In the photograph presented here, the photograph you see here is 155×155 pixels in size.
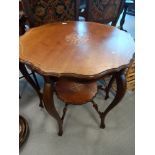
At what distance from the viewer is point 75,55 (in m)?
1.15

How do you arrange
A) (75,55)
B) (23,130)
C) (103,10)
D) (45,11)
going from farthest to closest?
1. (103,10)
2. (45,11)
3. (23,130)
4. (75,55)

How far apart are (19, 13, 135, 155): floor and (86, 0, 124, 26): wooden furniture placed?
0.82 meters

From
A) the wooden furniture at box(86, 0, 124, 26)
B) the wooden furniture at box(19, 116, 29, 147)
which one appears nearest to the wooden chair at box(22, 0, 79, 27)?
the wooden furniture at box(86, 0, 124, 26)

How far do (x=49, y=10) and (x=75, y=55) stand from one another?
726 mm

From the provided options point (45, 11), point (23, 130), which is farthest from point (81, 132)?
point (45, 11)

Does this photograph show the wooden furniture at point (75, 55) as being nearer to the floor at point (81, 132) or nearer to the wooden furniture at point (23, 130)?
the floor at point (81, 132)

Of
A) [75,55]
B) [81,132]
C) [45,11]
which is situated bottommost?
[81,132]

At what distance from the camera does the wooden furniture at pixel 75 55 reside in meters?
1.04

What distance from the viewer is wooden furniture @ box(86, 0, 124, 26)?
1780mm

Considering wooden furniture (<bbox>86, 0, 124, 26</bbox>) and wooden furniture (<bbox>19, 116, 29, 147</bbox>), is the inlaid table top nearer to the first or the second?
wooden furniture (<bbox>86, 0, 124, 26</bbox>)

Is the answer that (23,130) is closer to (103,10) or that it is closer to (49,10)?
(49,10)

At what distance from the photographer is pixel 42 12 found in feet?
5.42
